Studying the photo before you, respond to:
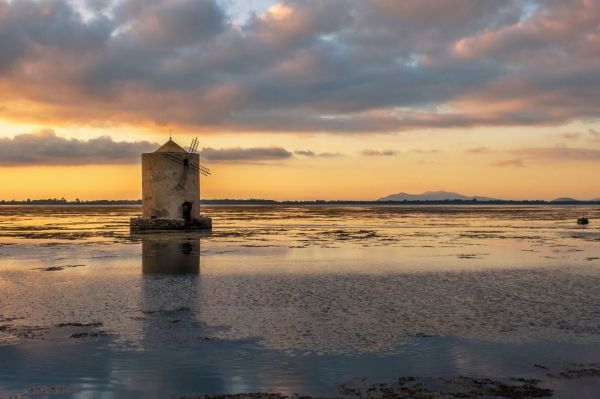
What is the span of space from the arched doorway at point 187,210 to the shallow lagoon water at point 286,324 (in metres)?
17.1

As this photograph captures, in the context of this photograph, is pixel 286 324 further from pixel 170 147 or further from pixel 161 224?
pixel 170 147

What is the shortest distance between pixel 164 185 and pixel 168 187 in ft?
0.96

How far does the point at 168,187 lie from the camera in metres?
40.4

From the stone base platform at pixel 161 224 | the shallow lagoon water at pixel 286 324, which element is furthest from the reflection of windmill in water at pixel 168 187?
the shallow lagoon water at pixel 286 324

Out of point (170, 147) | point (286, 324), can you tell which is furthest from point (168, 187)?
point (286, 324)

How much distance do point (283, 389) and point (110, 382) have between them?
2296 millimetres

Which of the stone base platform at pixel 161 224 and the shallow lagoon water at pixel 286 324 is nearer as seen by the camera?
the shallow lagoon water at pixel 286 324

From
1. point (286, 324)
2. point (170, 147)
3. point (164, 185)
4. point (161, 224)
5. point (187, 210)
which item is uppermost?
point (170, 147)

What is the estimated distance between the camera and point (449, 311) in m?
13.4

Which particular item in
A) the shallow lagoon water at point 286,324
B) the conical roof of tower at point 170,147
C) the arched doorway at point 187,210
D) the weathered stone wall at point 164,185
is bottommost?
the shallow lagoon water at point 286,324

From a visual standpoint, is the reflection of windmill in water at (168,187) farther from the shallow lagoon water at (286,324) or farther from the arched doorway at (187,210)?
the shallow lagoon water at (286,324)

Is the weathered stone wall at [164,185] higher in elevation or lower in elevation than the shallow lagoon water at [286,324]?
higher

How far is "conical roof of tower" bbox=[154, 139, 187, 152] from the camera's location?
41.5 metres

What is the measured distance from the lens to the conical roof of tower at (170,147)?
136 ft
